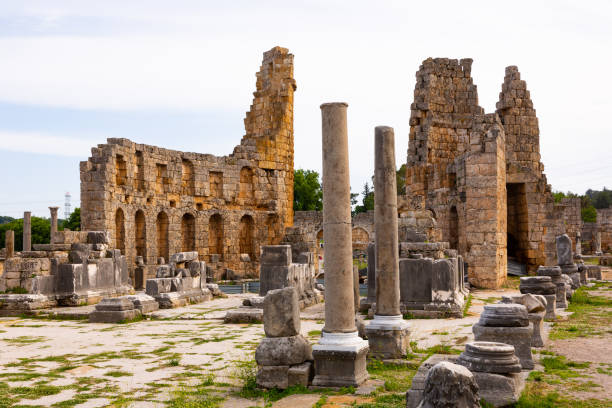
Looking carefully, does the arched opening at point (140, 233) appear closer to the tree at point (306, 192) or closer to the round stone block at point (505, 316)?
the round stone block at point (505, 316)

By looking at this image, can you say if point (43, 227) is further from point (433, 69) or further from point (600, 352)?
point (600, 352)

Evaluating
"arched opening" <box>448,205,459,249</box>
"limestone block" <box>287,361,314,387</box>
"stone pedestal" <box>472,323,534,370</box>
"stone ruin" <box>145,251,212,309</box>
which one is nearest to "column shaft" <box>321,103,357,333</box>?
"limestone block" <box>287,361,314,387</box>

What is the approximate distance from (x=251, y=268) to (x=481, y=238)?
12.0 metres

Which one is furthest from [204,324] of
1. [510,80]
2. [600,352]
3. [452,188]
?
[510,80]

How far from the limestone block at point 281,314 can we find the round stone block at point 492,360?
2.15 m

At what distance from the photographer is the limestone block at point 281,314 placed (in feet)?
24.0

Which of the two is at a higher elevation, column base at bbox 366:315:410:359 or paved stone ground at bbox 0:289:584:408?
column base at bbox 366:315:410:359

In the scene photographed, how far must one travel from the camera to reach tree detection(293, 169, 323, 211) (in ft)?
200

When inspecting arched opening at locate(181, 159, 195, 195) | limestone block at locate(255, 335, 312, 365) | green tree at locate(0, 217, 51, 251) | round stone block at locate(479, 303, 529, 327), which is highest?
arched opening at locate(181, 159, 195, 195)

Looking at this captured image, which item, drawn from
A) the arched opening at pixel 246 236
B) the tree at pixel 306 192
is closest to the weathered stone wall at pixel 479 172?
the arched opening at pixel 246 236

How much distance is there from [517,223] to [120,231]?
15847mm

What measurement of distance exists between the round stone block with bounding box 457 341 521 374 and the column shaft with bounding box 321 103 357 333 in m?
1.53

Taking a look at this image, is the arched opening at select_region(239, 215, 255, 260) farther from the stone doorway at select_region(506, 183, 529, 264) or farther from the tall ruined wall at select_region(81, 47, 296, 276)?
the stone doorway at select_region(506, 183, 529, 264)

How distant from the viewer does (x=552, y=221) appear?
2247cm
